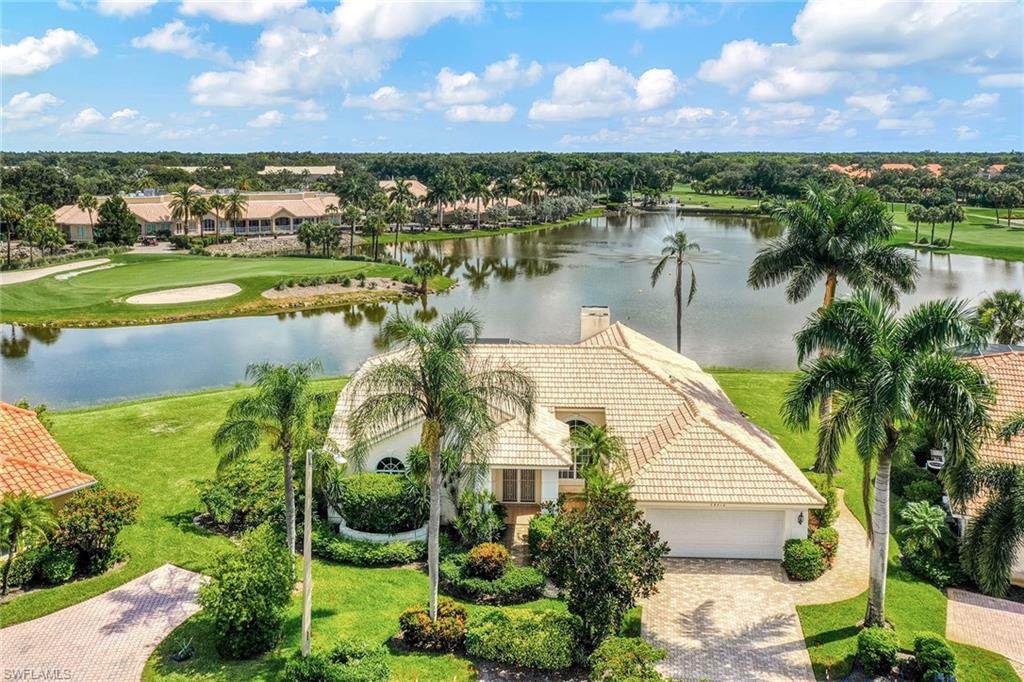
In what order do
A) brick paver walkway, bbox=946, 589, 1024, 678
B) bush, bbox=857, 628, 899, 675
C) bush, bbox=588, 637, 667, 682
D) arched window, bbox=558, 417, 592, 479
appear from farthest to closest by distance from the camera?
arched window, bbox=558, 417, 592, 479 < brick paver walkway, bbox=946, 589, 1024, 678 < bush, bbox=857, 628, 899, 675 < bush, bbox=588, 637, 667, 682

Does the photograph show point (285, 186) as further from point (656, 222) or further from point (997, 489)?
point (997, 489)

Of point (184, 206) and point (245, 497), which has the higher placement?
point (184, 206)

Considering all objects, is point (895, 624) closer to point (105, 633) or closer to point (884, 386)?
point (884, 386)

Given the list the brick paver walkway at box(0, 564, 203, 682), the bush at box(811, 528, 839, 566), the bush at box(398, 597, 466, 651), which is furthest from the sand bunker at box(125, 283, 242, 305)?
the bush at box(811, 528, 839, 566)

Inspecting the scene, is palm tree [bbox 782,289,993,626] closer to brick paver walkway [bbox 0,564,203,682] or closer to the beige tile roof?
the beige tile roof

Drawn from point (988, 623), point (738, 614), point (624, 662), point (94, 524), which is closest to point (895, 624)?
point (988, 623)

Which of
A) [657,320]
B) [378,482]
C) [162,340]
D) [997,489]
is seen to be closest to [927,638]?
[997,489]
